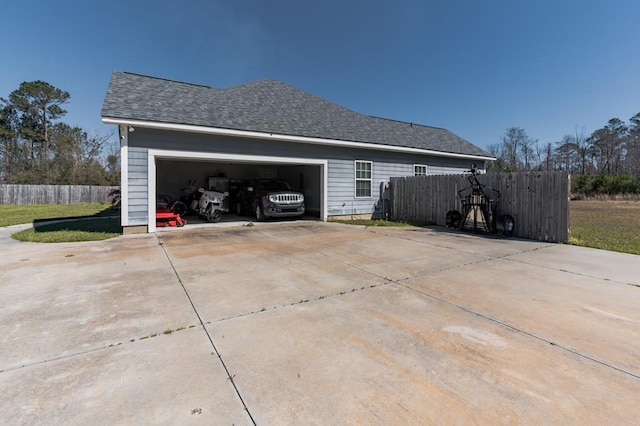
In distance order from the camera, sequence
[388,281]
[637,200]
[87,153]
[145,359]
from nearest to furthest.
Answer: [145,359]
[388,281]
[637,200]
[87,153]

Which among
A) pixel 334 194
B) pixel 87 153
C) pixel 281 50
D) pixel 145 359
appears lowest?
pixel 145 359

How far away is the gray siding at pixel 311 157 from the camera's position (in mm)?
7965

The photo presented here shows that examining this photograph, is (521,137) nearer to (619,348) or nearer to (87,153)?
(619,348)

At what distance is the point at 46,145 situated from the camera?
30.6 metres

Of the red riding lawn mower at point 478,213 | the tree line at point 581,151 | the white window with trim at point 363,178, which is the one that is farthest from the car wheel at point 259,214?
the tree line at point 581,151

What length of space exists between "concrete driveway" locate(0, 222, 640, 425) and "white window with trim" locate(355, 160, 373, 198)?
7.35 meters

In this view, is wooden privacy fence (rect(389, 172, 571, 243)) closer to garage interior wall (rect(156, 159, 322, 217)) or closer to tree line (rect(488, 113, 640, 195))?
garage interior wall (rect(156, 159, 322, 217))

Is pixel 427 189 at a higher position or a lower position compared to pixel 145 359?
higher

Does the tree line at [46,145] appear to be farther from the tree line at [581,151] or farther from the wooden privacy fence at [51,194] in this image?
the tree line at [581,151]

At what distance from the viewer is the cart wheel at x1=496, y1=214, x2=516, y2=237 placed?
788 centimetres

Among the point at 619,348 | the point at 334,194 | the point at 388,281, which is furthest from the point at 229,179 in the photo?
the point at 619,348

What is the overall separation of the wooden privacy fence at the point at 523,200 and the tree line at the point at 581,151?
93.8ft

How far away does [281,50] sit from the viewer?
15.0m

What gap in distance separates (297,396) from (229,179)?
14.5m
